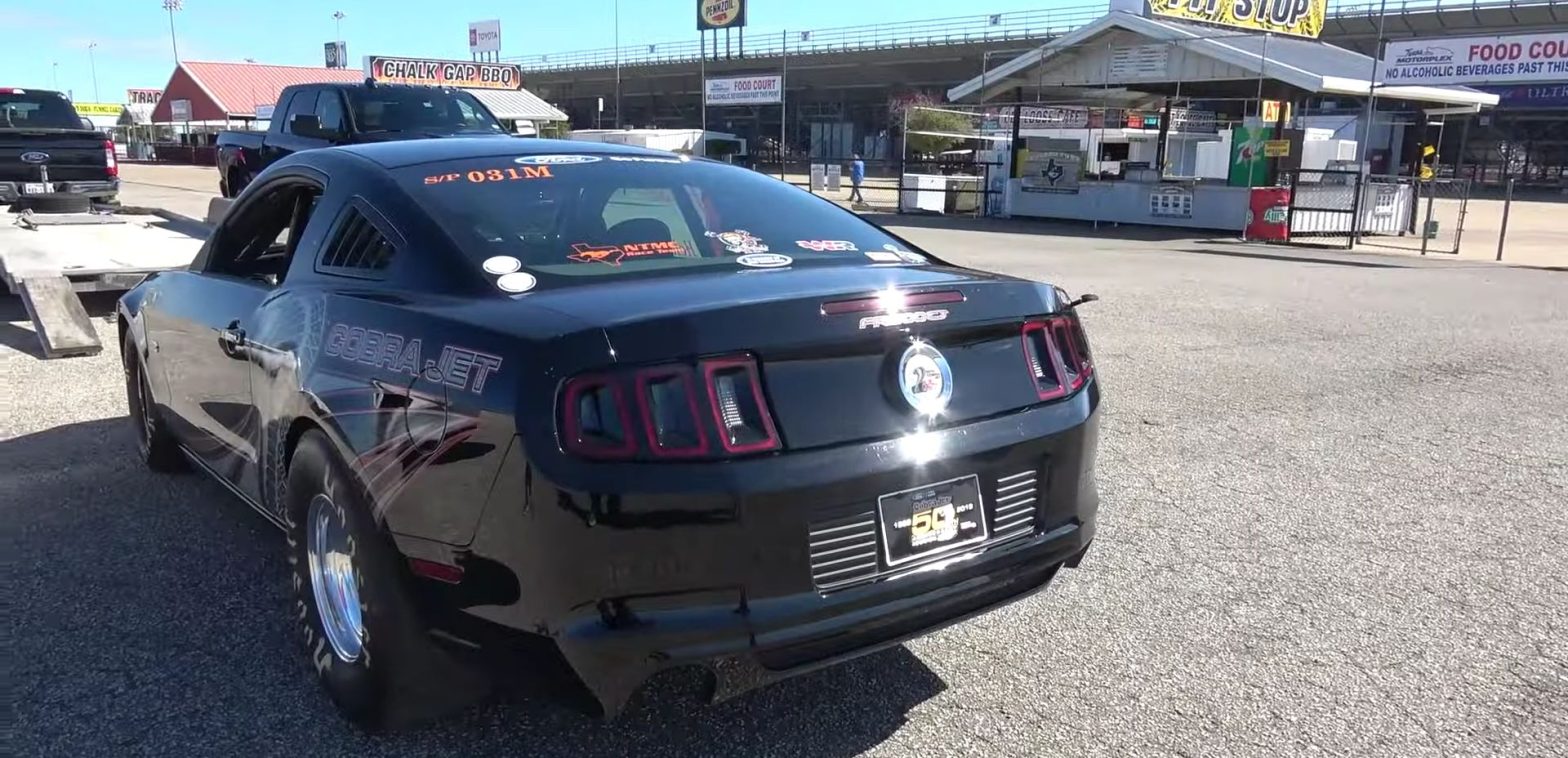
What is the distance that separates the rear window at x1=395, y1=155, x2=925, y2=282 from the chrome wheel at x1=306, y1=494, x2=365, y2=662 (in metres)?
0.82

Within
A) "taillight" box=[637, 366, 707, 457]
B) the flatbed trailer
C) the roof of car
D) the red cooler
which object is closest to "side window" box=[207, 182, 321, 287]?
the roof of car

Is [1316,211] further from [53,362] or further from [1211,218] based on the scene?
[53,362]

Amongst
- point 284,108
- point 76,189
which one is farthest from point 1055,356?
point 76,189

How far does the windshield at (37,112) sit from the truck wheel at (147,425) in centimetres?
1128

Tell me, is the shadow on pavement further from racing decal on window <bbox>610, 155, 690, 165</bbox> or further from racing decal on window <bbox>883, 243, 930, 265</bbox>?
racing decal on window <bbox>610, 155, 690, 165</bbox>

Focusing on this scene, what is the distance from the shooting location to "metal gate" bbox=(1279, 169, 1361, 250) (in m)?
20.6

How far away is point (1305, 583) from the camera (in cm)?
400

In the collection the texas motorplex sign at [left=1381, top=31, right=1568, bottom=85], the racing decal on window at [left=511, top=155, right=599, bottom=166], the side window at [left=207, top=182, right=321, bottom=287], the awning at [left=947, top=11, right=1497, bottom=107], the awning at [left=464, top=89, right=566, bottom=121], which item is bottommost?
the side window at [left=207, top=182, right=321, bottom=287]

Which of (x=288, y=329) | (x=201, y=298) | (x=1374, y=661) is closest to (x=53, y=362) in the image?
(x=201, y=298)

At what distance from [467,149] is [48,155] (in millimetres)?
12841

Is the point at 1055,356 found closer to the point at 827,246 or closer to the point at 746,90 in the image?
the point at 827,246

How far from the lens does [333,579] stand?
3.07 m

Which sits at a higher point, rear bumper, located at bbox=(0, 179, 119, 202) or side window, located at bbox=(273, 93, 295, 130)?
side window, located at bbox=(273, 93, 295, 130)

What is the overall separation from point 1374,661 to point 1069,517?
118 centimetres
